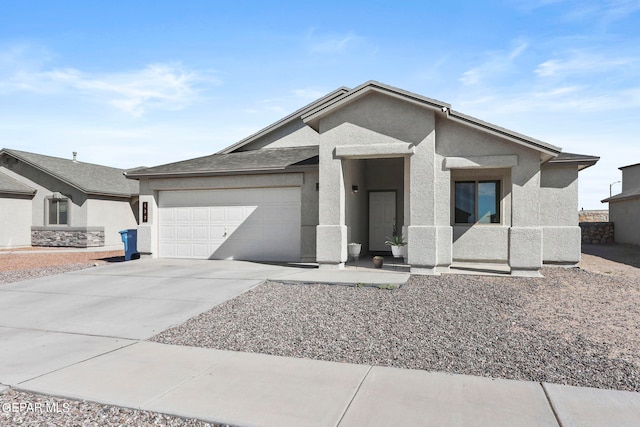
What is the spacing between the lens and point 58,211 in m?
23.5

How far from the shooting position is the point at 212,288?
9484 mm

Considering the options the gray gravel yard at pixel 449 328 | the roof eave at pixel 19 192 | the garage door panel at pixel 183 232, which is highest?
the roof eave at pixel 19 192

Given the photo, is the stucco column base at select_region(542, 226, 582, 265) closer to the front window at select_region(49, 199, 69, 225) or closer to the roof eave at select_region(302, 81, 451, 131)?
the roof eave at select_region(302, 81, 451, 131)

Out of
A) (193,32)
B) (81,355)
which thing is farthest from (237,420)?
(193,32)

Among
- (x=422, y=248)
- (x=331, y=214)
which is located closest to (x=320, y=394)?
(x=422, y=248)

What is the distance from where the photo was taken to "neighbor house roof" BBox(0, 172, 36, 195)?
2244 cm

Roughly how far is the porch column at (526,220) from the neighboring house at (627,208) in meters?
15.3

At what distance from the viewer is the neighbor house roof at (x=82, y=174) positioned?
74.6 ft

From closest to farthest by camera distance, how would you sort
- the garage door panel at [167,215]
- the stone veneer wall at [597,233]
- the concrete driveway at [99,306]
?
the concrete driveway at [99,306] < the garage door panel at [167,215] < the stone veneer wall at [597,233]

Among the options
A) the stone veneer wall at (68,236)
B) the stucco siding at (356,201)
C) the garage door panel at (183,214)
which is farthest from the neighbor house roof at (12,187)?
the stucco siding at (356,201)

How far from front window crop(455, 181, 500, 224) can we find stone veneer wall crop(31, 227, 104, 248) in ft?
61.3

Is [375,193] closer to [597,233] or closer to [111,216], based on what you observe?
[111,216]

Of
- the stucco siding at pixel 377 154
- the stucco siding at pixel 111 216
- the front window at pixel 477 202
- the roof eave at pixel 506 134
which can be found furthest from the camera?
the stucco siding at pixel 111 216

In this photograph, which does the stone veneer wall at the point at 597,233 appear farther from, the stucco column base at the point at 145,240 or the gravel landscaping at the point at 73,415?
the gravel landscaping at the point at 73,415
